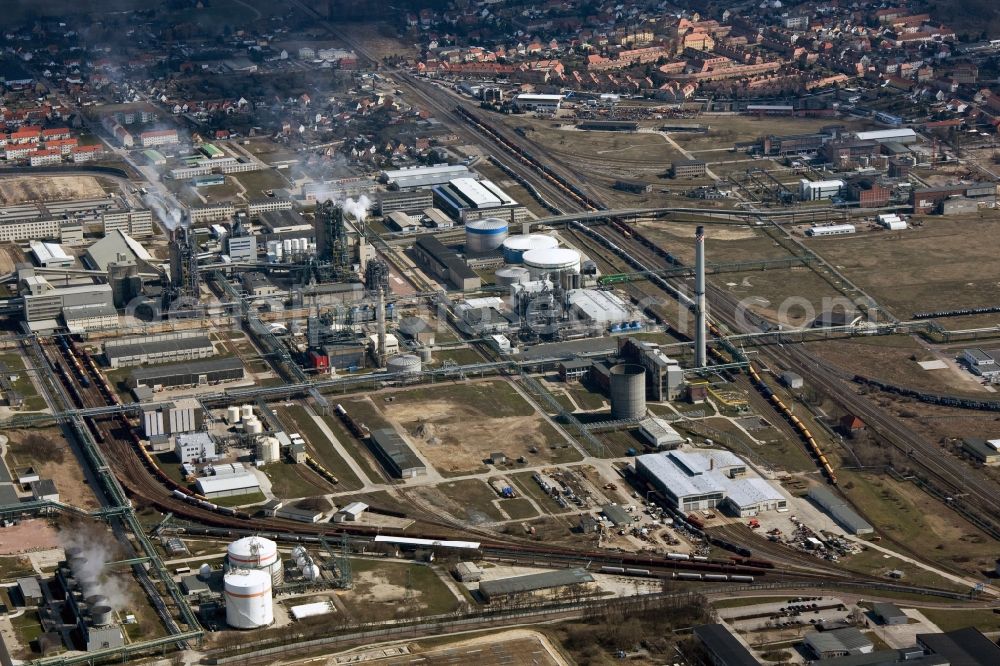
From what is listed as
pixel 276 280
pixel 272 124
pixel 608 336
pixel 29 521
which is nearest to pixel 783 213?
pixel 608 336

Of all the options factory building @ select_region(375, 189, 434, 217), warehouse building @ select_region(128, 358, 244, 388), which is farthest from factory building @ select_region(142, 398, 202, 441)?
factory building @ select_region(375, 189, 434, 217)

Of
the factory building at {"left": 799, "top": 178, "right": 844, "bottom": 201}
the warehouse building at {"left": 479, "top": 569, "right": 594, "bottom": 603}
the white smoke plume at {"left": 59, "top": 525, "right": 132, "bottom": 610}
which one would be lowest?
the factory building at {"left": 799, "top": 178, "right": 844, "bottom": 201}

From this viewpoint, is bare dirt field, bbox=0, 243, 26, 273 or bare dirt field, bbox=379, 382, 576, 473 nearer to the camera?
bare dirt field, bbox=379, 382, 576, 473

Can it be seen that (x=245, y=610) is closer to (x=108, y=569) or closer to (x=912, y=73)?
(x=108, y=569)

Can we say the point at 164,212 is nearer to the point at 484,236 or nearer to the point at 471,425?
the point at 484,236

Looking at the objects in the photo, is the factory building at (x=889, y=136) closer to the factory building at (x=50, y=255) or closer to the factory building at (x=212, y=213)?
the factory building at (x=212, y=213)

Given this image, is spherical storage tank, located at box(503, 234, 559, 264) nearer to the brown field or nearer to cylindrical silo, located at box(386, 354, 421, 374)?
the brown field

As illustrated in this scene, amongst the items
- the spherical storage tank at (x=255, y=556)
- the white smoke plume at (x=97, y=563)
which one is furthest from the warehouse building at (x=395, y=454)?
the white smoke plume at (x=97, y=563)

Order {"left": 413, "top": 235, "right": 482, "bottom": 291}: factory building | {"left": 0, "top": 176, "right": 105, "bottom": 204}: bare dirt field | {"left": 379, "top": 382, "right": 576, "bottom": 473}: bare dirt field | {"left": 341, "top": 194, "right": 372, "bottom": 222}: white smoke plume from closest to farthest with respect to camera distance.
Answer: {"left": 379, "top": 382, "right": 576, "bottom": 473}: bare dirt field → {"left": 413, "top": 235, "right": 482, "bottom": 291}: factory building → {"left": 341, "top": 194, "right": 372, "bottom": 222}: white smoke plume → {"left": 0, "top": 176, "right": 105, "bottom": 204}: bare dirt field
